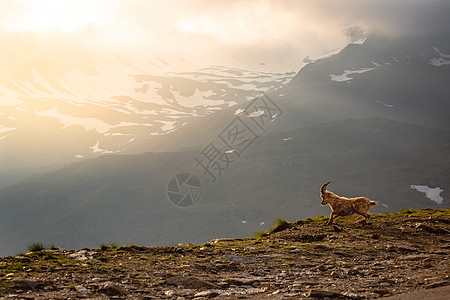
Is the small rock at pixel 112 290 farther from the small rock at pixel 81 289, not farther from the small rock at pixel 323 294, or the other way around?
the small rock at pixel 323 294

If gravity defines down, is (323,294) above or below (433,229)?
above

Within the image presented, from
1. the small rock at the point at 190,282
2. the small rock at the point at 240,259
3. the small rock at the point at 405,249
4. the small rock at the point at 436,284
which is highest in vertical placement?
the small rock at the point at 190,282

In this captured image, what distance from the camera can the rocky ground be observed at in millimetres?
11336

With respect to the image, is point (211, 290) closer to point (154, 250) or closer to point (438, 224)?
point (154, 250)

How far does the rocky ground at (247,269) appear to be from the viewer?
37.2ft

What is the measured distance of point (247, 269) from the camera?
14977 mm

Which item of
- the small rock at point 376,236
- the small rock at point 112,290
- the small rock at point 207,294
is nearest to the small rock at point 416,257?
the small rock at point 376,236

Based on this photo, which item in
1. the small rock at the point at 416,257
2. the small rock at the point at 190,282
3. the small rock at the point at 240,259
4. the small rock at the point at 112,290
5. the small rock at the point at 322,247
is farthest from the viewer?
the small rock at the point at 322,247

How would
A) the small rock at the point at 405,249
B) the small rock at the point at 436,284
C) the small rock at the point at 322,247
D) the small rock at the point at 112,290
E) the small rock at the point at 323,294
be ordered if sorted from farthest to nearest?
the small rock at the point at 322,247 < the small rock at the point at 405,249 < the small rock at the point at 112,290 < the small rock at the point at 436,284 < the small rock at the point at 323,294

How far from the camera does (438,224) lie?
81.6 ft

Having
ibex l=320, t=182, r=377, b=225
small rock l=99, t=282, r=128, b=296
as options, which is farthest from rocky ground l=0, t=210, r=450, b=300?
ibex l=320, t=182, r=377, b=225

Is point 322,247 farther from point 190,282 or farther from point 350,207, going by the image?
point 350,207

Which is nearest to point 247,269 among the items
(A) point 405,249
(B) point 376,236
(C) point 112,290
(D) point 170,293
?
(D) point 170,293

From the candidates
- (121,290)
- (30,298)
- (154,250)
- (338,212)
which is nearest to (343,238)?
(338,212)
